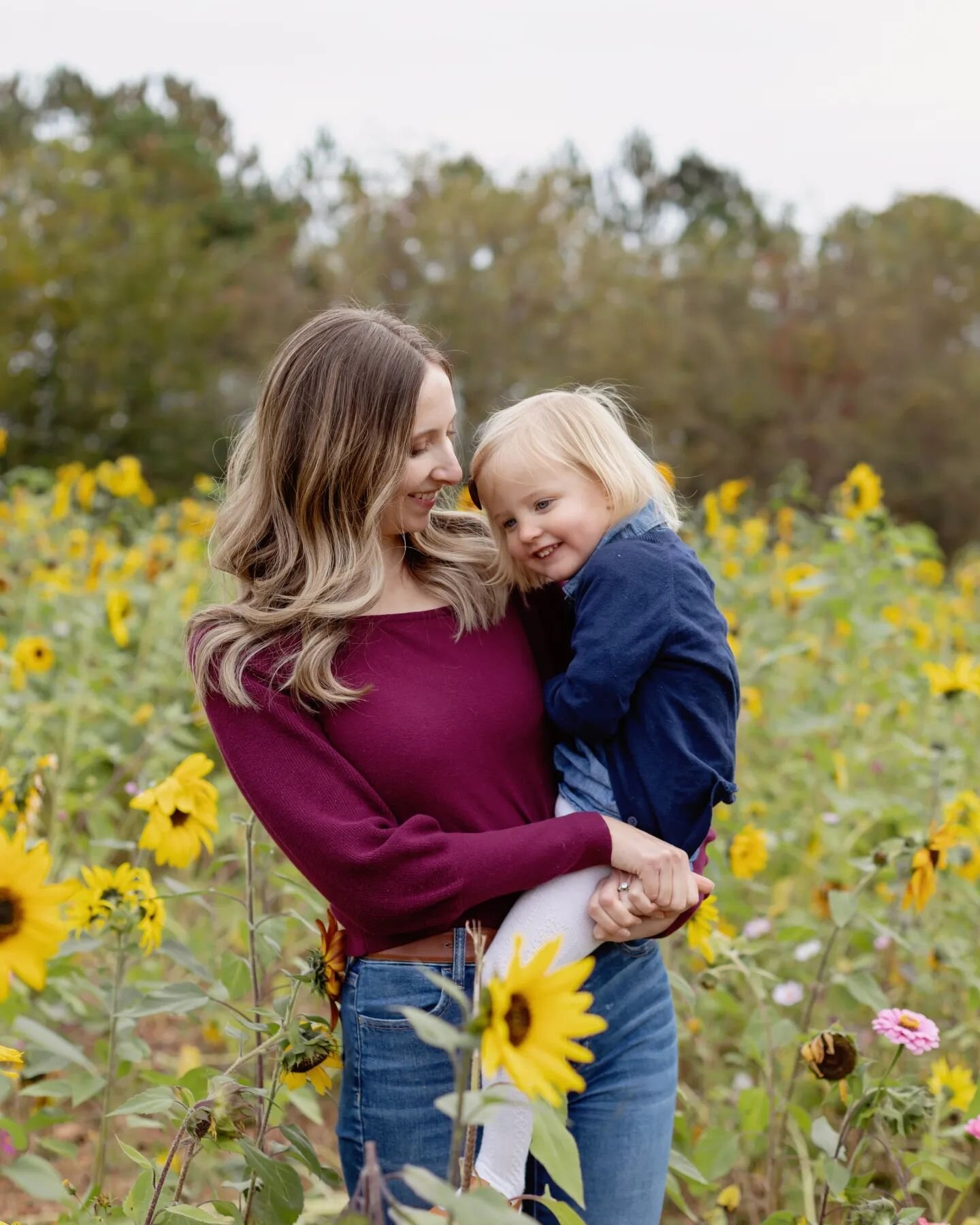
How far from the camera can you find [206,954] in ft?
8.18

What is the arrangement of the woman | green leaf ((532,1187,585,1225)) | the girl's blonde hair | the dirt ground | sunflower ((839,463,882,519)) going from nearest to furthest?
green leaf ((532,1187,585,1225)) → the woman → the girl's blonde hair → the dirt ground → sunflower ((839,463,882,519))

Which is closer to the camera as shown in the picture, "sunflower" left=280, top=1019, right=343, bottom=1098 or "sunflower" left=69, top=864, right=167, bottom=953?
"sunflower" left=280, top=1019, right=343, bottom=1098

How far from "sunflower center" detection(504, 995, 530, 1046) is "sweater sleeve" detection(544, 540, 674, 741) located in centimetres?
65

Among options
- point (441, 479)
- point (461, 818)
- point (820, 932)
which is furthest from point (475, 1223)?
point (820, 932)

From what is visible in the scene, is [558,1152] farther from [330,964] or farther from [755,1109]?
[755,1109]

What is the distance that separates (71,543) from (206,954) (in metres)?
2.58

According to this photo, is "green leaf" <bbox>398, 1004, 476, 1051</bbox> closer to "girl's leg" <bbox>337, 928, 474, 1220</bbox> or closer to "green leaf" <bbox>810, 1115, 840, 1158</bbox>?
"girl's leg" <bbox>337, 928, 474, 1220</bbox>

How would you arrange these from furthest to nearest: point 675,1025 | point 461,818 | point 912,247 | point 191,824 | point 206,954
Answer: point 912,247 < point 206,954 < point 191,824 < point 675,1025 < point 461,818

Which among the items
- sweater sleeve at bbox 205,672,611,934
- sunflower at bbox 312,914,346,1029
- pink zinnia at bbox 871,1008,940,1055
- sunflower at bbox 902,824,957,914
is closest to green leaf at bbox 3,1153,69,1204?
sunflower at bbox 312,914,346,1029

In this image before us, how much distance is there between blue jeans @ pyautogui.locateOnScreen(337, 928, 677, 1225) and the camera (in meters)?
1.55

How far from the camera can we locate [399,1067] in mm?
1551

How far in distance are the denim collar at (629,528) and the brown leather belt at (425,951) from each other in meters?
0.48

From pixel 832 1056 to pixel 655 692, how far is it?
0.52 metres

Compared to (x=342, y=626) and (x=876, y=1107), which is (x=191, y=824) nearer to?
(x=342, y=626)
